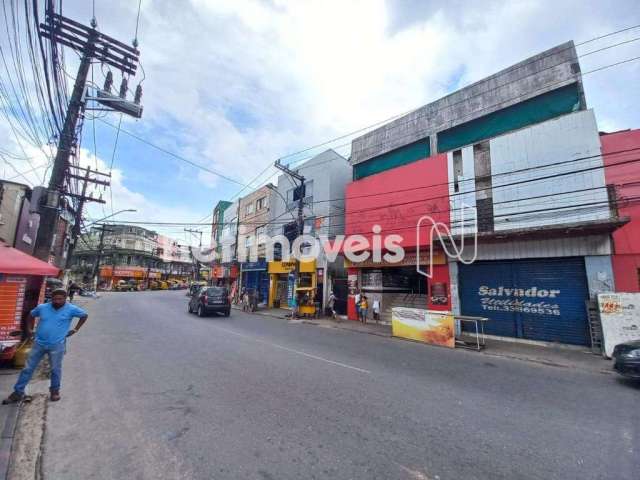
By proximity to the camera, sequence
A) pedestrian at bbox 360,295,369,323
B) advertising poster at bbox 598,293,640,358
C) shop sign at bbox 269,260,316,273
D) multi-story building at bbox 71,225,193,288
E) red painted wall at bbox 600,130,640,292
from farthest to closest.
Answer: multi-story building at bbox 71,225,193,288 < shop sign at bbox 269,260,316,273 < pedestrian at bbox 360,295,369,323 < red painted wall at bbox 600,130,640,292 < advertising poster at bbox 598,293,640,358

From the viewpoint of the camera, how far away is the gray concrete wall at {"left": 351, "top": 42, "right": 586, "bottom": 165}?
39.7 feet

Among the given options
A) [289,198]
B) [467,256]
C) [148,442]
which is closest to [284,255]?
[289,198]

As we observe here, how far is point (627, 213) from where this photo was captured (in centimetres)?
1020

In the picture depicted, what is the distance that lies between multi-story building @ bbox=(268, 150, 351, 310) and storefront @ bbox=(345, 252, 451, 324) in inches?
68.8

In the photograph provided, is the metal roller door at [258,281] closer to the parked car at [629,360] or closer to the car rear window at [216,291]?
the car rear window at [216,291]

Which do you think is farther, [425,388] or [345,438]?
[425,388]

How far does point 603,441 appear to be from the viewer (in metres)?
3.77

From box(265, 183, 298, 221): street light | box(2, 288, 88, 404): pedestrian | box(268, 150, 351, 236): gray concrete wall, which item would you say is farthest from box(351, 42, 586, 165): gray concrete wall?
box(2, 288, 88, 404): pedestrian

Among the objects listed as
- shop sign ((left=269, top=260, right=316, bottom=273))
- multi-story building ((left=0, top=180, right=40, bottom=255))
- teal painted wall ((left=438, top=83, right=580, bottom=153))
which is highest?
teal painted wall ((left=438, top=83, right=580, bottom=153))

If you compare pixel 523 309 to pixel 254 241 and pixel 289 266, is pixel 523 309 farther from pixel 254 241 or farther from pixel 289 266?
pixel 254 241

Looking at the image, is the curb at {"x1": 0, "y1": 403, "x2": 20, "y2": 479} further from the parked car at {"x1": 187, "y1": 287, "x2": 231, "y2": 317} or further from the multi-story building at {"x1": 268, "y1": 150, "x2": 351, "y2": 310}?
the multi-story building at {"x1": 268, "y1": 150, "x2": 351, "y2": 310}

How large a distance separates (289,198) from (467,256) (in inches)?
631

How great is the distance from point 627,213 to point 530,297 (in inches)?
170

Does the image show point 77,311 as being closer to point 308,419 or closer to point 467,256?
point 308,419
